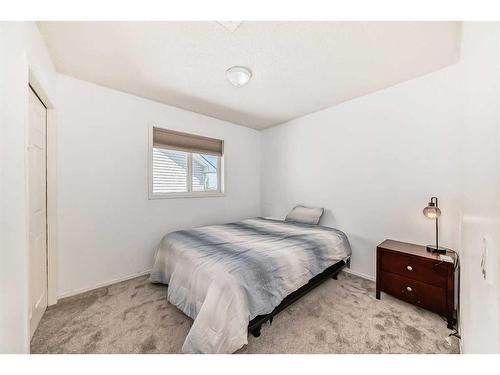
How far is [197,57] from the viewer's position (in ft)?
6.17

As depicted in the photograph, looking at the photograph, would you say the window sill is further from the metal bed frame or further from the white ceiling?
the metal bed frame

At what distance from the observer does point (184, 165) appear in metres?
3.25

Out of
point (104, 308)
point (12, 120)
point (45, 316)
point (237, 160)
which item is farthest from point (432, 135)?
point (45, 316)

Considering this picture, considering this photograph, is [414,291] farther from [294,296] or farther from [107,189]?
[107,189]

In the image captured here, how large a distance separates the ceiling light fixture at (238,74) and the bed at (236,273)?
1688 millimetres

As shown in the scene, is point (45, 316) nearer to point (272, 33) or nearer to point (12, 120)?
point (12, 120)

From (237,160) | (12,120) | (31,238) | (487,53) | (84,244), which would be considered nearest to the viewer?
(487,53)

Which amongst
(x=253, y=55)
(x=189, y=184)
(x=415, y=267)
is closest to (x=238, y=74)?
(x=253, y=55)

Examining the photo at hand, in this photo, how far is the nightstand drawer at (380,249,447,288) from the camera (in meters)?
1.75

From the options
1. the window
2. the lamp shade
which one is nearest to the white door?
the window

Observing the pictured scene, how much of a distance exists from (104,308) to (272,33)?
2.88m

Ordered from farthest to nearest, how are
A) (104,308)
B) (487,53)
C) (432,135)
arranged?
(432,135) < (104,308) < (487,53)

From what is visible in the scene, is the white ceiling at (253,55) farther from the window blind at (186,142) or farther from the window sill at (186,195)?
the window sill at (186,195)

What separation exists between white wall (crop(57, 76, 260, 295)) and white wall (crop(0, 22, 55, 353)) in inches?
45.3
